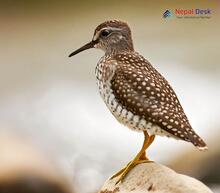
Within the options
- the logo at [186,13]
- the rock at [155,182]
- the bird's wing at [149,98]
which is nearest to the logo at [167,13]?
the logo at [186,13]

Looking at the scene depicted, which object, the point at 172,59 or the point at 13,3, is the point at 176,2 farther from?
the point at 13,3

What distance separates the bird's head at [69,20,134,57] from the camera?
5629mm

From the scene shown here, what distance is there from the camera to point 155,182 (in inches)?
209

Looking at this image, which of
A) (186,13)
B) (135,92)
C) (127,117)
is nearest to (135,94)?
(135,92)

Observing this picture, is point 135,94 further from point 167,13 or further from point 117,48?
point 167,13

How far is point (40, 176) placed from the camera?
297 inches

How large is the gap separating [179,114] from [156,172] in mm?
447

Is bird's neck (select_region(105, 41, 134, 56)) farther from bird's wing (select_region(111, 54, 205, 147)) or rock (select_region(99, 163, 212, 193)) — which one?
rock (select_region(99, 163, 212, 193))

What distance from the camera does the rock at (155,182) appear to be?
525cm

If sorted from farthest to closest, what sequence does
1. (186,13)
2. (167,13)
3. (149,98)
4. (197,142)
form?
(167,13) → (186,13) → (149,98) → (197,142)

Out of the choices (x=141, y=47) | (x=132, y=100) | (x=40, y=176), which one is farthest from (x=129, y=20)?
(x=132, y=100)

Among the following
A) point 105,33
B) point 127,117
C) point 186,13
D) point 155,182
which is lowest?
point 155,182

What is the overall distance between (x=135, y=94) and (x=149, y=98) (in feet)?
0.33

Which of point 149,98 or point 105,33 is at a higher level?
point 105,33
